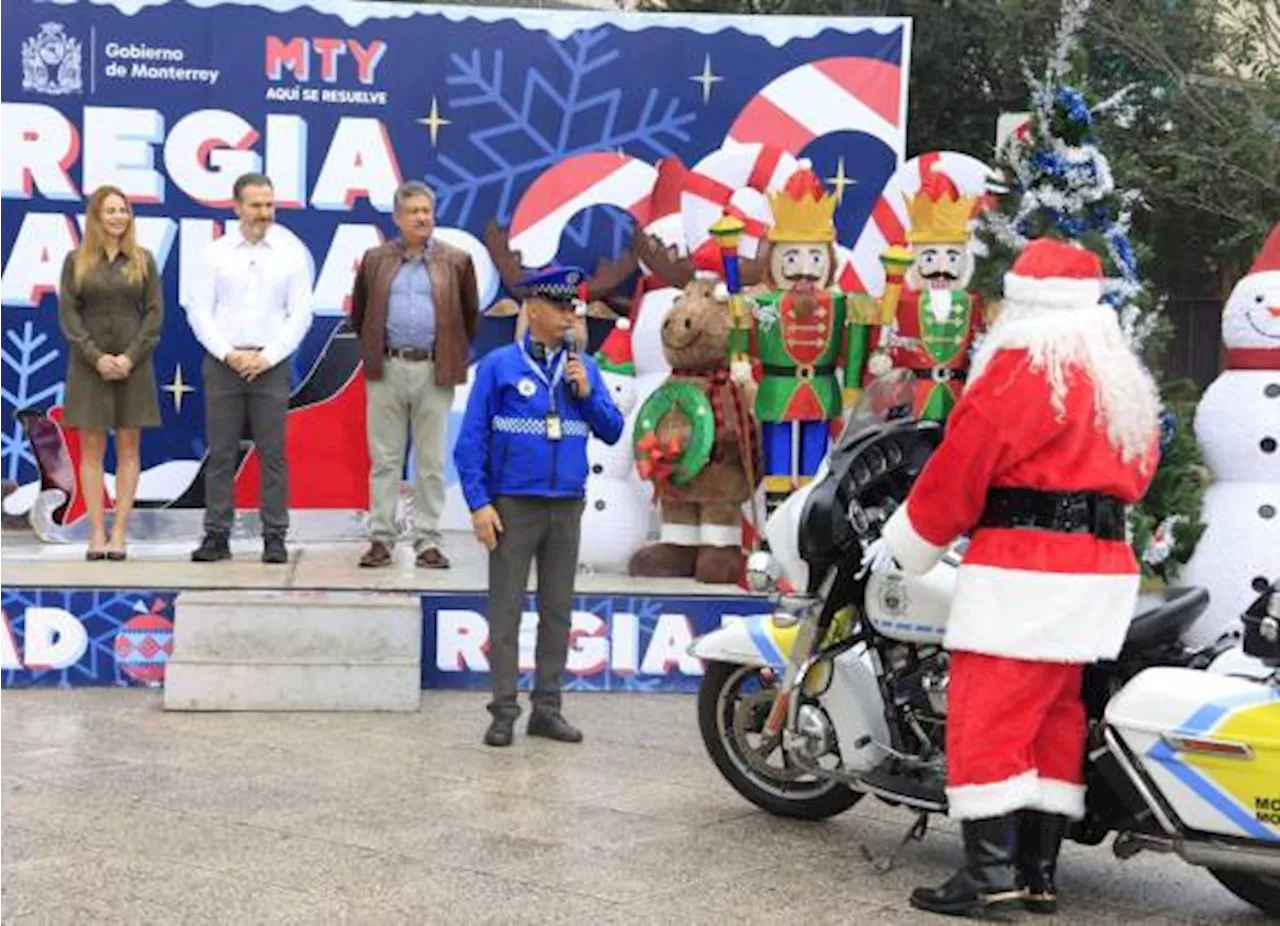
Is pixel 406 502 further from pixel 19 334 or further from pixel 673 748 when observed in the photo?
pixel 673 748

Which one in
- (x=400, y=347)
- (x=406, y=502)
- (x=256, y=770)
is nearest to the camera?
(x=256, y=770)

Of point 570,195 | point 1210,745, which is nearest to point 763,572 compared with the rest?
point 1210,745

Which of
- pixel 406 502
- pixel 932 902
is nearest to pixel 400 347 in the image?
pixel 406 502

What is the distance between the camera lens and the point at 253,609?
322 inches

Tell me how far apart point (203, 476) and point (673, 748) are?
4.37 meters

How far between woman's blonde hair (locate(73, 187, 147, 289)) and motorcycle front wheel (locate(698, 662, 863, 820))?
4.24 metres

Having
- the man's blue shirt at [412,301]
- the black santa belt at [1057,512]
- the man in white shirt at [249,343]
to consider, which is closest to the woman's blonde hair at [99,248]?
the man in white shirt at [249,343]

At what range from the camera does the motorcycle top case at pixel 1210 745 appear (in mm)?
4922

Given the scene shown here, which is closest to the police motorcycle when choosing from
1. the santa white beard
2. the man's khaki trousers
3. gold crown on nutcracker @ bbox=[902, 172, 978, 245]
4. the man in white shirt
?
the santa white beard

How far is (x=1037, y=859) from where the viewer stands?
17.7 feet

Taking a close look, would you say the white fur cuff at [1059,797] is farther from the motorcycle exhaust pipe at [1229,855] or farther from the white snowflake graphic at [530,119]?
the white snowflake graphic at [530,119]

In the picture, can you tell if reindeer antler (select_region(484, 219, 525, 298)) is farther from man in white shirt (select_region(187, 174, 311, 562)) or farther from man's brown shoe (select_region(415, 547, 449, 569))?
man's brown shoe (select_region(415, 547, 449, 569))

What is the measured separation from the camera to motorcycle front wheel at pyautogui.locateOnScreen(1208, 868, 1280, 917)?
5383 millimetres

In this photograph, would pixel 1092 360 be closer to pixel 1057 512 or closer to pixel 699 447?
pixel 1057 512
